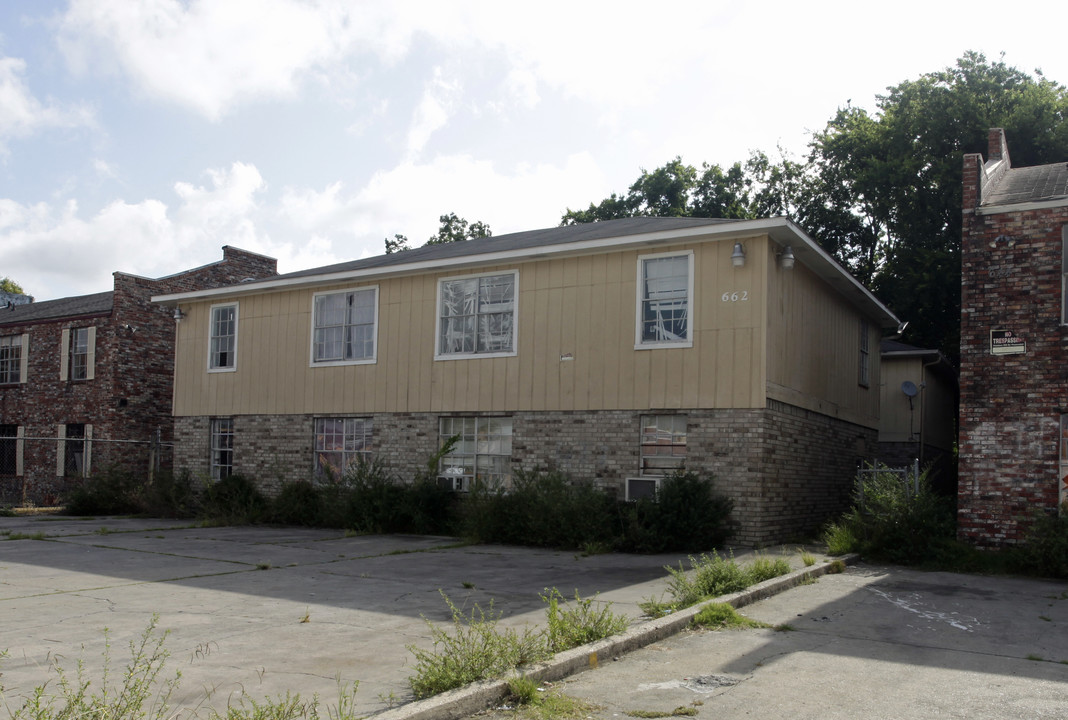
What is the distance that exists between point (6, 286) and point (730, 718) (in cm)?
6330

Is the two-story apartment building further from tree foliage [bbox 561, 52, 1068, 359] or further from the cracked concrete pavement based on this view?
tree foliage [bbox 561, 52, 1068, 359]

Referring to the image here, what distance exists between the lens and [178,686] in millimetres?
5574

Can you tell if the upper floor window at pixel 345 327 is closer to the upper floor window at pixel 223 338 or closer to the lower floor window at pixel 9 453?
the upper floor window at pixel 223 338

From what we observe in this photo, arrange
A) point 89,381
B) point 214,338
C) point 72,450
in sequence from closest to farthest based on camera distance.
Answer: point 214,338 < point 89,381 < point 72,450

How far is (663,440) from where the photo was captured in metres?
14.9

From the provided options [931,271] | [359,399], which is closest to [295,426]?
[359,399]

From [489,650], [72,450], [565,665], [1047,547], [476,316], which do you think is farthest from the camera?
[72,450]

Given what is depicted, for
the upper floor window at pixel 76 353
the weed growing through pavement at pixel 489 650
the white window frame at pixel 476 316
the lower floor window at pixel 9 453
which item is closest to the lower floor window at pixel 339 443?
the white window frame at pixel 476 316

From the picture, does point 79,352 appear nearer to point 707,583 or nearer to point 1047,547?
point 707,583

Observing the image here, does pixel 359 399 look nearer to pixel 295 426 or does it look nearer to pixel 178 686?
pixel 295 426

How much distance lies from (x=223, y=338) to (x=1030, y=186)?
661 inches

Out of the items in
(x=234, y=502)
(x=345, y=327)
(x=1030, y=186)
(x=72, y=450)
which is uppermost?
(x=1030, y=186)

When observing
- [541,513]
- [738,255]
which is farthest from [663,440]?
[738,255]

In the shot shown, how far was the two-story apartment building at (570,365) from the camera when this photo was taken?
570 inches
